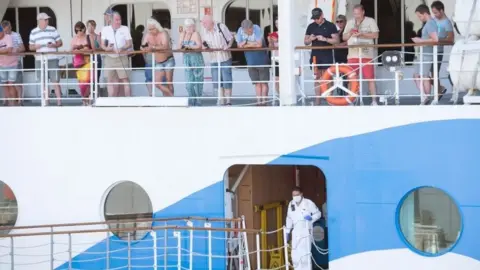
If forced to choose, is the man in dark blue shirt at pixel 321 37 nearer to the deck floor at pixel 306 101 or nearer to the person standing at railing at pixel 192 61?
the deck floor at pixel 306 101

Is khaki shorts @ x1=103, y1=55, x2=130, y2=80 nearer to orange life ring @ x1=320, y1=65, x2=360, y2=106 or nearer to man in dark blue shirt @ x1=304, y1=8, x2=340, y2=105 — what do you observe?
man in dark blue shirt @ x1=304, y1=8, x2=340, y2=105

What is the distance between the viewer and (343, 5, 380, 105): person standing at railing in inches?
483

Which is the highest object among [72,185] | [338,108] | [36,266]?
[338,108]

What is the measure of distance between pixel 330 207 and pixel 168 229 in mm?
1807

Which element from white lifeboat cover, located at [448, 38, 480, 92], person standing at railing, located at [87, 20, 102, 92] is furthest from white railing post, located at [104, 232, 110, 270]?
white lifeboat cover, located at [448, 38, 480, 92]

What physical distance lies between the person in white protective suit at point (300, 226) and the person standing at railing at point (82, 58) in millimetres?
3064

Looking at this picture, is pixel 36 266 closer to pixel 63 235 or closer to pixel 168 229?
pixel 63 235

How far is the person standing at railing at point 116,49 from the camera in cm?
1317

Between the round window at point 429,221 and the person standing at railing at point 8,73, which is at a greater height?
the person standing at railing at point 8,73

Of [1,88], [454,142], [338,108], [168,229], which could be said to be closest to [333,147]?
[338,108]

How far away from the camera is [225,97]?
1238 cm

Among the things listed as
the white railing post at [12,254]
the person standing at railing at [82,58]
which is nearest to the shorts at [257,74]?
the person standing at railing at [82,58]

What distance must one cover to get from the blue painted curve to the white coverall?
0.74 metres

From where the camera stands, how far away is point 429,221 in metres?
11.0
